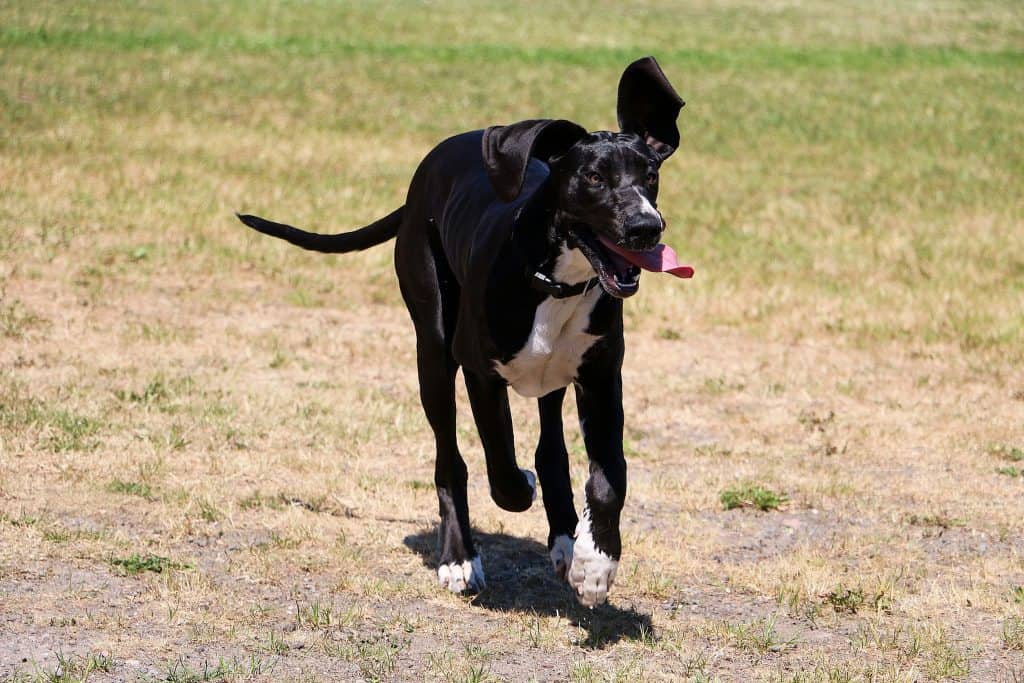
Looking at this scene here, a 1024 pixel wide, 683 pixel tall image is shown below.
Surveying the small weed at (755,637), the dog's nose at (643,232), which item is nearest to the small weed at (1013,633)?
the small weed at (755,637)

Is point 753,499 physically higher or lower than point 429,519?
higher

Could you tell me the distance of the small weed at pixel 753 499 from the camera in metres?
7.33

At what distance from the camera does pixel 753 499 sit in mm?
7359

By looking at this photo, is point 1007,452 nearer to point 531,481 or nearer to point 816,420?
point 816,420

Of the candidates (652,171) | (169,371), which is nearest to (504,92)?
(169,371)

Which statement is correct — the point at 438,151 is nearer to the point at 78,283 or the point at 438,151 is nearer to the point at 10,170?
the point at 78,283

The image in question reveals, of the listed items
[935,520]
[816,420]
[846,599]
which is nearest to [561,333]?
[846,599]

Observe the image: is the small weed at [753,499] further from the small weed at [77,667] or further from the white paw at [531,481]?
the small weed at [77,667]

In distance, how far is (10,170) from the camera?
49.4ft

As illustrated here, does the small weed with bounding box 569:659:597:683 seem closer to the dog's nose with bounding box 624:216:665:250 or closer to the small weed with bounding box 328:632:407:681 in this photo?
the small weed with bounding box 328:632:407:681

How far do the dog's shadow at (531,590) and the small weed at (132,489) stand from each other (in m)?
1.34

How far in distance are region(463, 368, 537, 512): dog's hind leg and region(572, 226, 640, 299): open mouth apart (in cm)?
82

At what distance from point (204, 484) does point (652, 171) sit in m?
3.30

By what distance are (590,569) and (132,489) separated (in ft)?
9.19
